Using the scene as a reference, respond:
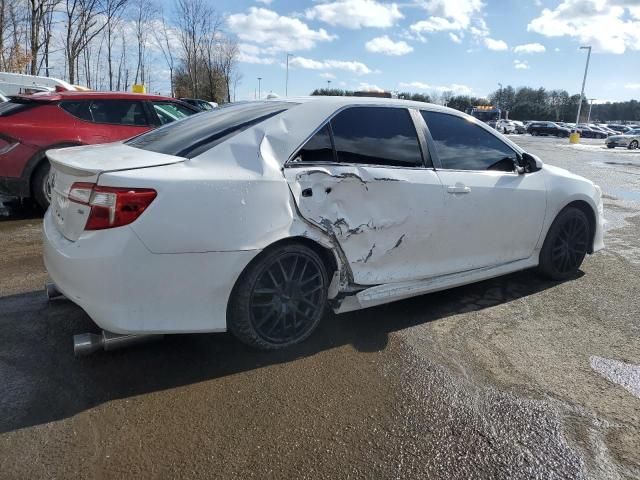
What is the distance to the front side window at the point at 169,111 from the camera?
7.59 metres

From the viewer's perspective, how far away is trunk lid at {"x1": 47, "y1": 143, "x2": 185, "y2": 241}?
8.77 feet

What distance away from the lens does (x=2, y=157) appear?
6172 millimetres

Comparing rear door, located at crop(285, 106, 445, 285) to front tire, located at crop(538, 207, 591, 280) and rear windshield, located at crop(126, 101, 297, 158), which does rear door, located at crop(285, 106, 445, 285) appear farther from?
front tire, located at crop(538, 207, 591, 280)

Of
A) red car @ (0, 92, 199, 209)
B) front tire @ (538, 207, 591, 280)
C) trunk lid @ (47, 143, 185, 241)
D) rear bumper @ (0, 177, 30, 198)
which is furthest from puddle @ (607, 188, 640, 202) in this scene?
rear bumper @ (0, 177, 30, 198)

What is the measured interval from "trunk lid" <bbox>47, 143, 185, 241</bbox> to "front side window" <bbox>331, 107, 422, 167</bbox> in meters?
1.08

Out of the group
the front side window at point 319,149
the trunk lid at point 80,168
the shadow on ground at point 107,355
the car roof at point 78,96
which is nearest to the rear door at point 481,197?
the shadow on ground at point 107,355

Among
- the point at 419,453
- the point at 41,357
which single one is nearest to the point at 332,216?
the point at 419,453

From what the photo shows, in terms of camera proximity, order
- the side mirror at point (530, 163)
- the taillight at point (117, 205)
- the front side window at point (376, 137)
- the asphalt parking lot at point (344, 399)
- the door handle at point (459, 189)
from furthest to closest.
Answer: the side mirror at point (530, 163) < the door handle at point (459, 189) < the front side window at point (376, 137) < the taillight at point (117, 205) < the asphalt parking lot at point (344, 399)

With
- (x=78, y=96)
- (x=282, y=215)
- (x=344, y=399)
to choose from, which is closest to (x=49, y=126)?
(x=78, y=96)

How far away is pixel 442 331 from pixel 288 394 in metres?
1.36

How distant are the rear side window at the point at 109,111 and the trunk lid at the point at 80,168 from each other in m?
4.04

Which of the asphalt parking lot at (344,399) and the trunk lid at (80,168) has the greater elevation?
the trunk lid at (80,168)

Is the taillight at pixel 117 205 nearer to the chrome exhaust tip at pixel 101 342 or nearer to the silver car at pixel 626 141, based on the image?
the chrome exhaust tip at pixel 101 342

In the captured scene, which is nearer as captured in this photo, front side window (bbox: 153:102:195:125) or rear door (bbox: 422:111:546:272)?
rear door (bbox: 422:111:546:272)
